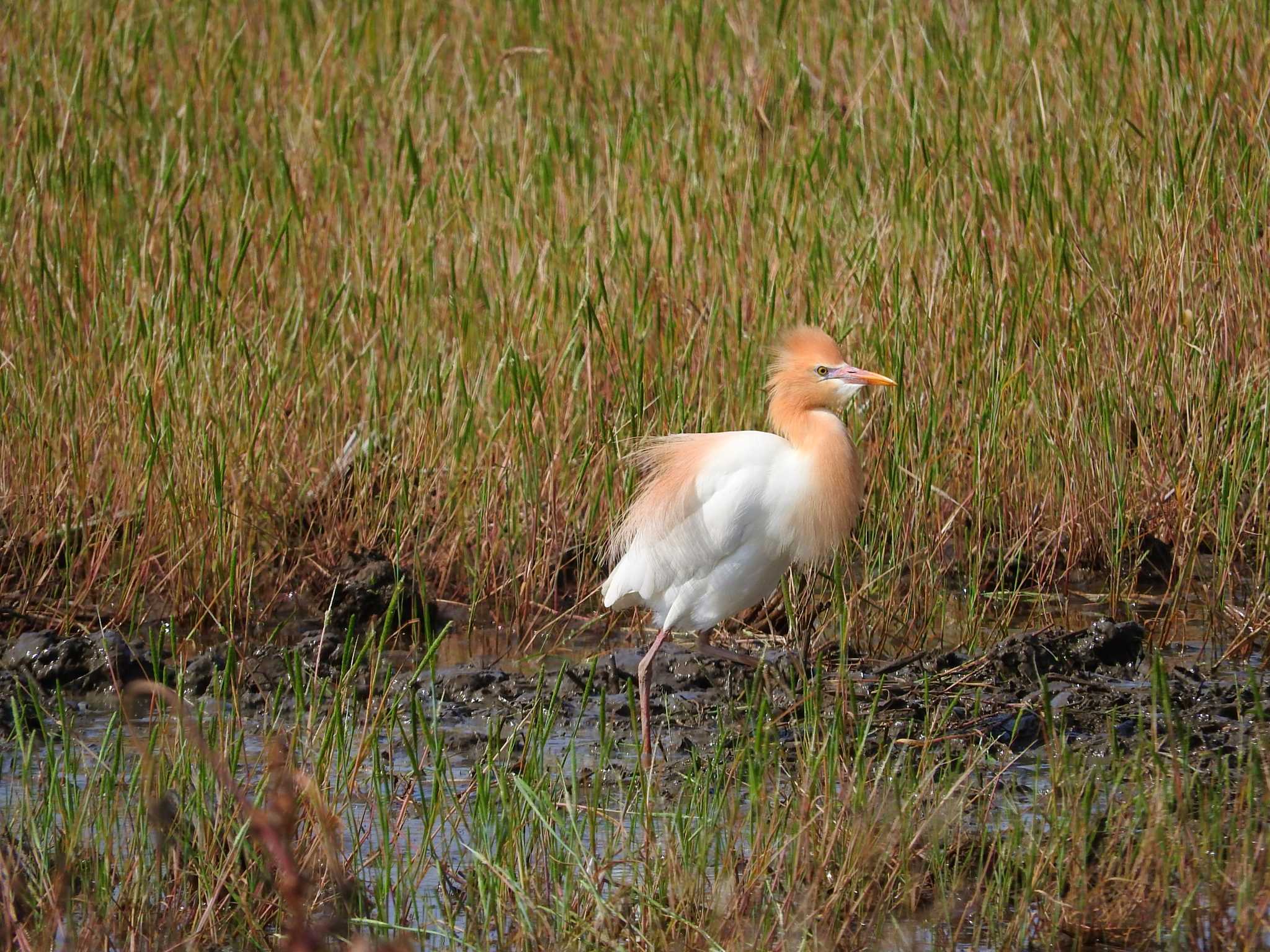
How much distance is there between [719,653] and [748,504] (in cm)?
48

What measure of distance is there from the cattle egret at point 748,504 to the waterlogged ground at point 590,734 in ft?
0.75

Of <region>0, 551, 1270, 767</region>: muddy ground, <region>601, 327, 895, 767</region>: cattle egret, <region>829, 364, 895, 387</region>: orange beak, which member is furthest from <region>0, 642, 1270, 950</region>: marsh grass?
<region>829, 364, 895, 387</region>: orange beak

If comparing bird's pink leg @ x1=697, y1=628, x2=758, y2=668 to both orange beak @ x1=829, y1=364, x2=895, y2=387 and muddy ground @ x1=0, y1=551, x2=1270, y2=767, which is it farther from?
orange beak @ x1=829, y1=364, x2=895, y2=387

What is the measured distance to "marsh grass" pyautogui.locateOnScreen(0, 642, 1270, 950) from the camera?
2.73m

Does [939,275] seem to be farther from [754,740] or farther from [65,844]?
[65,844]

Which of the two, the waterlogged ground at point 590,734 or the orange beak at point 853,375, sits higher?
the orange beak at point 853,375

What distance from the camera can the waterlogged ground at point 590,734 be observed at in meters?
2.90

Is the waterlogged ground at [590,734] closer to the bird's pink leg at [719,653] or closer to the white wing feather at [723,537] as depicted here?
the bird's pink leg at [719,653]

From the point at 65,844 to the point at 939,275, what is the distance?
10.6ft

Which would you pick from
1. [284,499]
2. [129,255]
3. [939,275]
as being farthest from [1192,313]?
[129,255]

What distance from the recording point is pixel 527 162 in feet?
20.6

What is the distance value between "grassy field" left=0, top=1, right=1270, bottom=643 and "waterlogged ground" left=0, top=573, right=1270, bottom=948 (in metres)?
0.28

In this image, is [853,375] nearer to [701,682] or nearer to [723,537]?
[723,537]

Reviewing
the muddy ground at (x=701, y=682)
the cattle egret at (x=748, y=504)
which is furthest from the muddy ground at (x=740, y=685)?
the cattle egret at (x=748, y=504)
